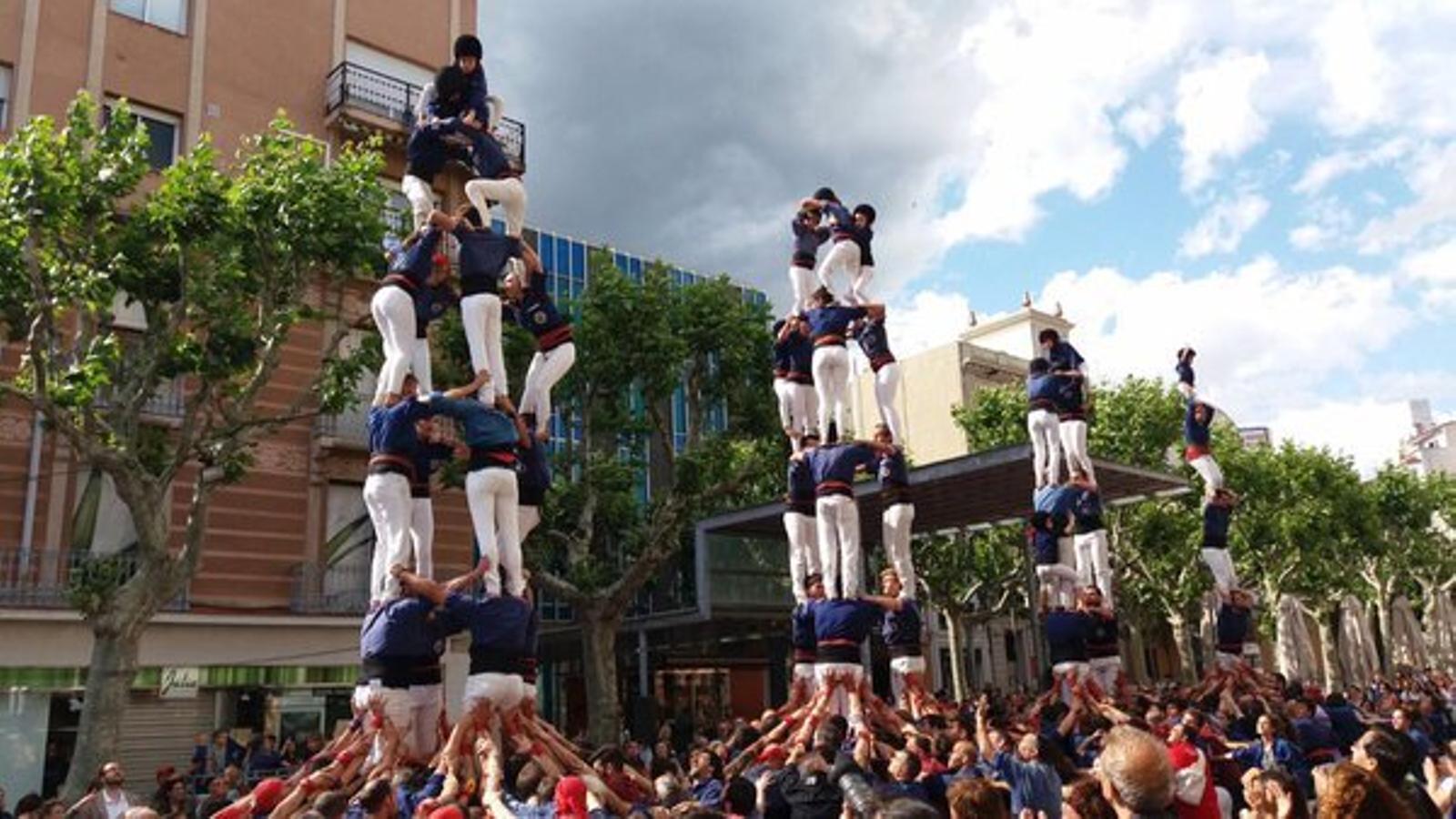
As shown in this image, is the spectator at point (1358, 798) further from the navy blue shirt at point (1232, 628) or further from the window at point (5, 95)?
the window at point (5, 95)

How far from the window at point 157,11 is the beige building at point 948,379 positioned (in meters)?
30.8

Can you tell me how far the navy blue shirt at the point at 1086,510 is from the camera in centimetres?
1672

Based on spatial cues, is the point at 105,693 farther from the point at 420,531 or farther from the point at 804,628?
the point at 804,628

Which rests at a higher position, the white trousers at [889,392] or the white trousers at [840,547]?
the white trousers at [889,392]

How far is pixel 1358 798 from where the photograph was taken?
3.75 meters

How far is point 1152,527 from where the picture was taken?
32812 mm

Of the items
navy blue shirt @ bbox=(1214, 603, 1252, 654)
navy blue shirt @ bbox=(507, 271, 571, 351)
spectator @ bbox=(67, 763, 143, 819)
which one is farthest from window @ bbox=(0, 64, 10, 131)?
navy blue shirt @ bbox=(1214, 603, 1252, 654)

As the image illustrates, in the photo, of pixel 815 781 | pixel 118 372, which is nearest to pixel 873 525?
pixel 118 372

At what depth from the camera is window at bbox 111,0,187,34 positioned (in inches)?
892

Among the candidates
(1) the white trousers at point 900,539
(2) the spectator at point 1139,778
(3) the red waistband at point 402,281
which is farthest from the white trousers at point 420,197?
(2) the spectator at point 1139,778

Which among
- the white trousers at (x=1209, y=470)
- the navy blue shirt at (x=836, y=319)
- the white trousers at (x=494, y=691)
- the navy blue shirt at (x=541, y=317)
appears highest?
the navy blue shirt at (x=836, y=319)

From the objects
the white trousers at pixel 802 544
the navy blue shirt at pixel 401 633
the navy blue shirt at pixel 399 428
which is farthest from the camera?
the white trousers at pixel 802 544

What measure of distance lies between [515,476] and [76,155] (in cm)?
951

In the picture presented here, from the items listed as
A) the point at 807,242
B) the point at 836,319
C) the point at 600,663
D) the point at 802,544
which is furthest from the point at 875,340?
the point at 600,663
